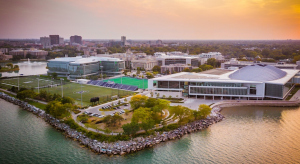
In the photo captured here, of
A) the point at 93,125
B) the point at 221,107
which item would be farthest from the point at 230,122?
the point at 93,125

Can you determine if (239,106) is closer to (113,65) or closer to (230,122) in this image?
(230,122)

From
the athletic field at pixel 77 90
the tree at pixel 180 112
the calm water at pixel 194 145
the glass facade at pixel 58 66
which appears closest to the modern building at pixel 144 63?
the glass facade at pixel 58 66

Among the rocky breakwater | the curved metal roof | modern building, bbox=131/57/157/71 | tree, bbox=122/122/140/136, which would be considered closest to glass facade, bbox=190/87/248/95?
the curved metal roof

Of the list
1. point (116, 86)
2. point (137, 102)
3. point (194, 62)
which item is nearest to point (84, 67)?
point (116, 86)

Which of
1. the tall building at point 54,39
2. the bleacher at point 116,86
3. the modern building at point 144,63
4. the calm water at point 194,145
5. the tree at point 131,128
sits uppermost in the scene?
the tall building at point 54,39

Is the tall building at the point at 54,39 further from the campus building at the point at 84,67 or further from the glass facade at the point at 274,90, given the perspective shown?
the glass facade at the point at 274,90

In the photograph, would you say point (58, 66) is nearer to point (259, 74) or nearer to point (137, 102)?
point (137, 102)

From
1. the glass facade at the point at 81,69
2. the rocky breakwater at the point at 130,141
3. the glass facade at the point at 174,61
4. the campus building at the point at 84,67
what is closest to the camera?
the rocky breakwater at the point at 130,141
